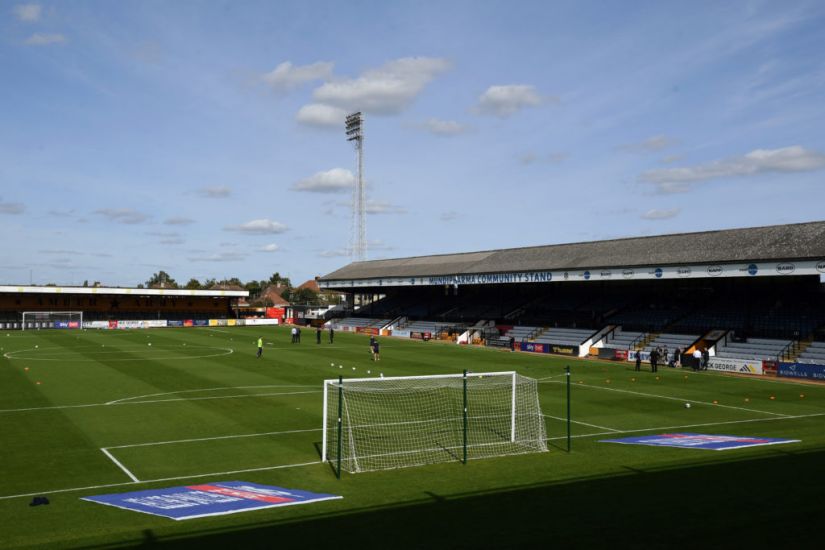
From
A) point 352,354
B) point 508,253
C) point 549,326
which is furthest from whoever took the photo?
point 508,253

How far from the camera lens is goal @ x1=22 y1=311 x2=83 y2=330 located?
82.8m

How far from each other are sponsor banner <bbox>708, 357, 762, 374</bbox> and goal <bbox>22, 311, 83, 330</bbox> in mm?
71826

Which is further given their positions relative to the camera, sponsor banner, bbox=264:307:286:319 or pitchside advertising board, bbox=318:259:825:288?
sponsor banner, bbox=264:307:286:319

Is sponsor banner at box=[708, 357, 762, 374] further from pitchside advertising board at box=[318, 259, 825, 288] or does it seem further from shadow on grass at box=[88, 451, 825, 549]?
shadow on grass at box=[88, 451, 825, 549]

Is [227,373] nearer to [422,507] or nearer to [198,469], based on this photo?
[198,469]

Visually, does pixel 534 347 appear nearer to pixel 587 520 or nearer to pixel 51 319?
pixel 587 520

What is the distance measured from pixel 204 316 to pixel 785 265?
270ft

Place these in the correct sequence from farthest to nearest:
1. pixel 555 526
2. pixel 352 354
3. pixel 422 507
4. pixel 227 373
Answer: pixel 352 354, pixel 227 373, pixel 422 507, pixel 555 526

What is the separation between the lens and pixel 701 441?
764 inches

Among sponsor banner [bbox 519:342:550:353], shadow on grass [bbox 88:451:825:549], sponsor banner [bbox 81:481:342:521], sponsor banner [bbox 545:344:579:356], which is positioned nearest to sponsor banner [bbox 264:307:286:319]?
sponsor banner [bbox 519:342:550:353]

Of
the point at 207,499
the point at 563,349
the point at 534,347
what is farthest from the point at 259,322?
the point at 207,499

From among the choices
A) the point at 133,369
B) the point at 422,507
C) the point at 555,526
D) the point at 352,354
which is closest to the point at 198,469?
the point at 422,507

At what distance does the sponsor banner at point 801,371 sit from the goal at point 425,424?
56.3ft

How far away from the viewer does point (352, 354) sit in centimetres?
4941
